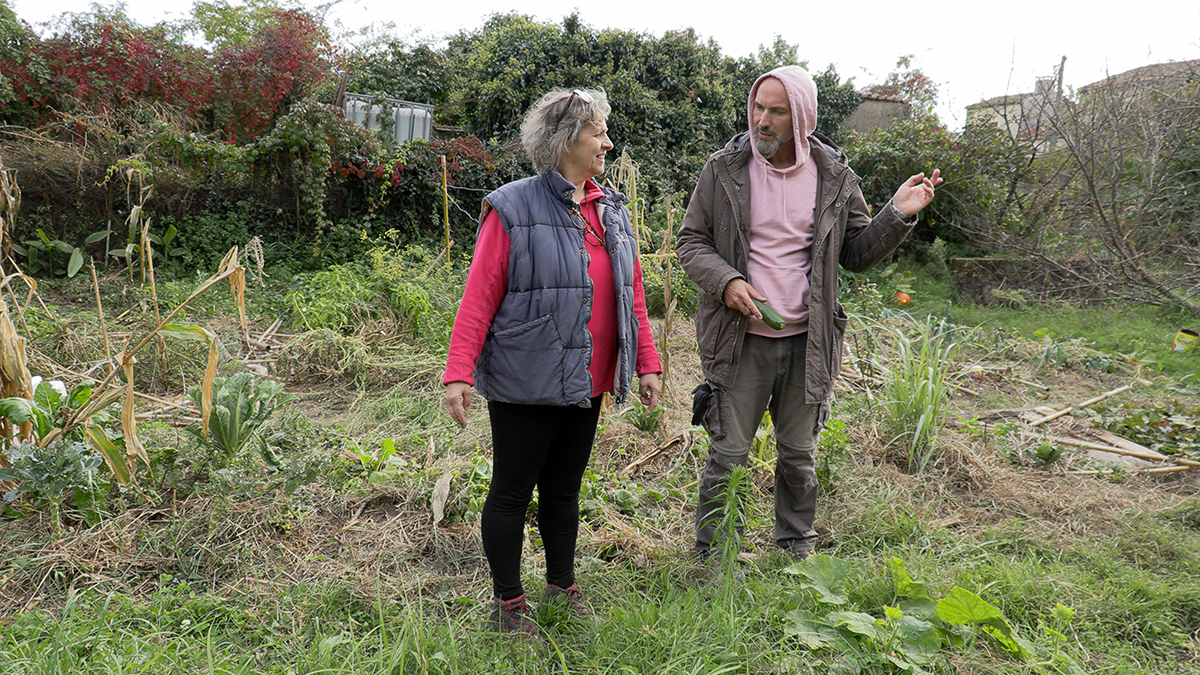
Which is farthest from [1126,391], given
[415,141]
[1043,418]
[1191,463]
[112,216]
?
[112,216]

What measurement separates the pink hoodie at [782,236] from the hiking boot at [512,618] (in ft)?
3.81

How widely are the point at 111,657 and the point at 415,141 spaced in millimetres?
7643

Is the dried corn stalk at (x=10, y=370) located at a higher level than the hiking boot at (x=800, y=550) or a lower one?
higher

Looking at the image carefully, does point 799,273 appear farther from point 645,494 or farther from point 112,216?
point 112,216

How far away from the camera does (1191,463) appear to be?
3.32 meters

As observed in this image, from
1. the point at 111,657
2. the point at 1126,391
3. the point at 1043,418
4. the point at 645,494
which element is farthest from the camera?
the point at 1126,391

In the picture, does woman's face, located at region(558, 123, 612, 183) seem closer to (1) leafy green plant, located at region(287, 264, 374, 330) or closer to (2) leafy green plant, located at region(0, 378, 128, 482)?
(2) leafy green plant, located at region(0, 378, 128, 482)

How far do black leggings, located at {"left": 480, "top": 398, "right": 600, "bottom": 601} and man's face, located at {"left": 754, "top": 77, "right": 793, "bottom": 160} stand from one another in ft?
3.39

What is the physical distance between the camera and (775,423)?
2453mm

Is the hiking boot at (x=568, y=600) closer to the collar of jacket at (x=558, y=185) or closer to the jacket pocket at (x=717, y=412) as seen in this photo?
the jacket pocket at (x=717, y=412)

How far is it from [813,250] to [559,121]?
0.97m

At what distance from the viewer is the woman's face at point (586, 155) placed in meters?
1.87

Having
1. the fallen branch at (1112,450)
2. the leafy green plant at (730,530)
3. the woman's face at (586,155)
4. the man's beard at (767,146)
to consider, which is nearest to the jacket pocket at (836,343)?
the leafy green plant at (730,530)

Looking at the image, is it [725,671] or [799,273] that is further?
[799,273]
